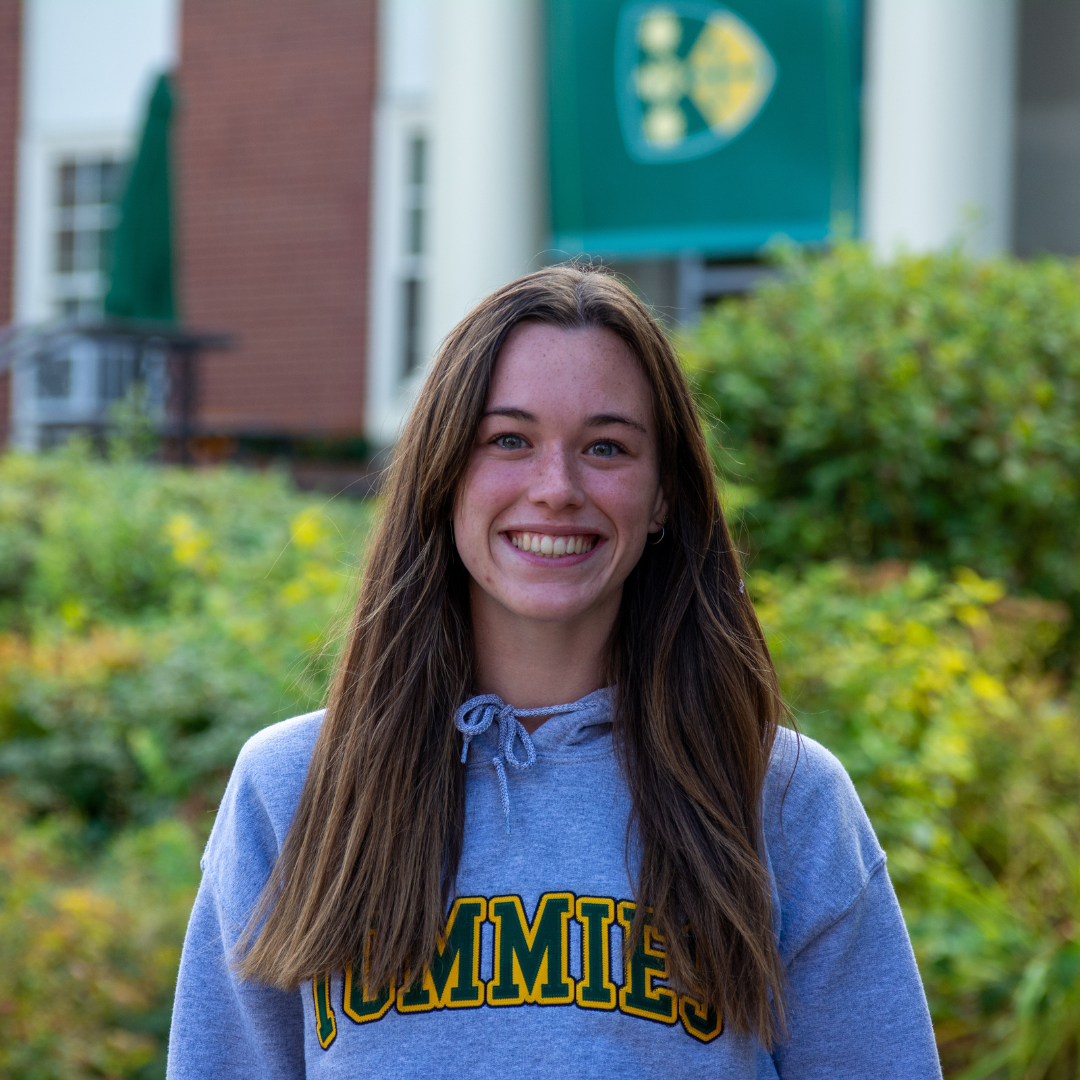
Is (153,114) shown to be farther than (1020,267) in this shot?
Yes

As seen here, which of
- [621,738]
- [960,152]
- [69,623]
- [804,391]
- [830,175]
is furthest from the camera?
[830,175]

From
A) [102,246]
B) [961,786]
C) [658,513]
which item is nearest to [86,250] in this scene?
[102,246]

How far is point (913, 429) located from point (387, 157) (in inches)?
284

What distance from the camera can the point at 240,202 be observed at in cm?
1193

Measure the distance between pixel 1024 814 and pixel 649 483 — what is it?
2.93 metres

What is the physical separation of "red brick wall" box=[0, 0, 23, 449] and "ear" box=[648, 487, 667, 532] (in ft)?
38.5

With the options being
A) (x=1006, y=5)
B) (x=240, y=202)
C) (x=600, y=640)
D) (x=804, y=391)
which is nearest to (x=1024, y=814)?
(x=804, y=391)

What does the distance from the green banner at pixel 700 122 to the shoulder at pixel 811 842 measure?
25.2 ft

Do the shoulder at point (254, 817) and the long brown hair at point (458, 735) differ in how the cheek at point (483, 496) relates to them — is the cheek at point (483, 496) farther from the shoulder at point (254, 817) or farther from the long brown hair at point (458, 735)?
the shoulder at point (254, 817)

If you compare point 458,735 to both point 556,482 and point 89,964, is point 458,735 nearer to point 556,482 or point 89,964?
point 556,482

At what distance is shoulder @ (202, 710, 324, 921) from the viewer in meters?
1.68

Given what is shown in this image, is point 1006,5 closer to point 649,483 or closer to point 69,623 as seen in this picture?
point 69,623

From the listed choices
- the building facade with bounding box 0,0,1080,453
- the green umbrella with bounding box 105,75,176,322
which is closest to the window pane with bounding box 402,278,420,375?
the building facade with bounding box 0,0,1080,453

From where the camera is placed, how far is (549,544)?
1.67 metres
